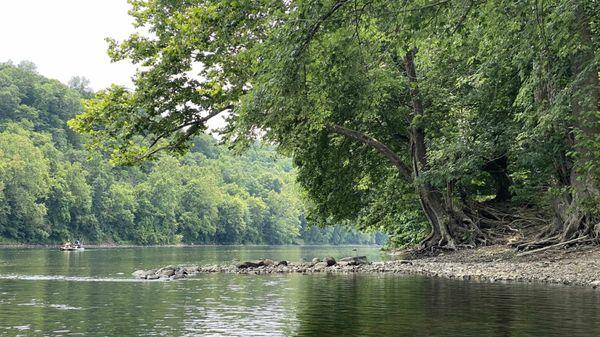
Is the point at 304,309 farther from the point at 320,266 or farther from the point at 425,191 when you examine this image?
the point at 425,191

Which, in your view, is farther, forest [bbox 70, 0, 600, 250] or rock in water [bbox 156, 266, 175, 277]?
rock in water [bbox 156, 266, 175, 277]

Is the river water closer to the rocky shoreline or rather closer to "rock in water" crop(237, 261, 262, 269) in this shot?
the rocky shoreline

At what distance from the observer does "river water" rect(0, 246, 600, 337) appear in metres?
13.2

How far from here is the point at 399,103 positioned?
3547 cm

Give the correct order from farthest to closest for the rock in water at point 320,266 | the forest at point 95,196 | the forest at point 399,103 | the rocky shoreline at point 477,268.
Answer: the forest at point 95,196 < the rock in water at point 320,266 < the rocky shoreline at point 477,268 < the forest at point 399,103

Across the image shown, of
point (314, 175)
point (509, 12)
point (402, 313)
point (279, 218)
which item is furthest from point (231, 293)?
point (279, 218)

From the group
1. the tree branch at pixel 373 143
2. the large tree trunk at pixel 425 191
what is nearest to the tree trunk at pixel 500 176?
the large tree trunk at pixel 425 191

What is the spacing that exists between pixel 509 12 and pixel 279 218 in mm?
163843

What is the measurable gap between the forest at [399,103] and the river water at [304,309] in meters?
4.02

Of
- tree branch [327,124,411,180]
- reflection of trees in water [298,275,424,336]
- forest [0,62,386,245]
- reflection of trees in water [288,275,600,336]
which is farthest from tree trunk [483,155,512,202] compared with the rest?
forest [0,62,386,245]

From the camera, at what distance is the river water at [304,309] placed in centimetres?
1320

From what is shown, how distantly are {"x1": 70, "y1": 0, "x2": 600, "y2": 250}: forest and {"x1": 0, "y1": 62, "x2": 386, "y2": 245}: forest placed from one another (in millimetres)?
62317

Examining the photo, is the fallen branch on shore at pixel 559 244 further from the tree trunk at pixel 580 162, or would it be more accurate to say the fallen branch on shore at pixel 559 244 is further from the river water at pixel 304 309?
the river water at pixel 304 309

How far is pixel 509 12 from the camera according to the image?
14.7 meters
